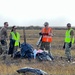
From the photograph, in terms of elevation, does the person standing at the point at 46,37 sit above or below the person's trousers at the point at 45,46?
above

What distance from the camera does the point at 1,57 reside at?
1869 centimetres

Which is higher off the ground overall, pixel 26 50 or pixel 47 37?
pixel 47 37

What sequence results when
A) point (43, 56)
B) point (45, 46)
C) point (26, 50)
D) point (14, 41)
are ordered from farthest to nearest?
point (14, 41), point (45, 46), point (26, 50), point (43, 56)

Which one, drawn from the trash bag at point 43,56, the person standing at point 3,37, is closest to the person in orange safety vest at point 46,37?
the trash bag at point 43,56

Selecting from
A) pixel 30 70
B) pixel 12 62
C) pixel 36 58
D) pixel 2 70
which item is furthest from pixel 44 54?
pixel 30 70

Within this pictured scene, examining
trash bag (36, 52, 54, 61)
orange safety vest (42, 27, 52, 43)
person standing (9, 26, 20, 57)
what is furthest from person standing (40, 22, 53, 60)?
person standing (9, 26, 20, 57)

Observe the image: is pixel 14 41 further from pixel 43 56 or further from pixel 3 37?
pixel 43 56

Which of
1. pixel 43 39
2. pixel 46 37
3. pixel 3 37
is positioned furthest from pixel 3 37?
pixel 46 37

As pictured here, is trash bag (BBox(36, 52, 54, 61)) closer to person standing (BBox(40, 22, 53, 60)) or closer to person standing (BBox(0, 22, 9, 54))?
person standing (BBox(40, 22, 53, 60))

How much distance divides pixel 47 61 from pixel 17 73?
4.34 metres

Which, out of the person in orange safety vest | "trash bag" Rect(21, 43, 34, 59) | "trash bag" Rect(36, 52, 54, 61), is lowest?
"trash bag" Rect(36, 52, 54, 61)

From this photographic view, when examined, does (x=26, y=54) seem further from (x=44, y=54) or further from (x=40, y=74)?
(x=40, y=74)

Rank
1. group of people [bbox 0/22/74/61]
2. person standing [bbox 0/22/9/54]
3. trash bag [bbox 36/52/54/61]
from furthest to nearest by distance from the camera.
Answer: person standing [bbox 0/22/9/54] < group of people [bbox 0/22/74/61] < trash bag [bbox 36/52/54/61]

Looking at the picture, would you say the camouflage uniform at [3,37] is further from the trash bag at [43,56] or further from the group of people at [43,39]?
the trash bag at [43,56]
